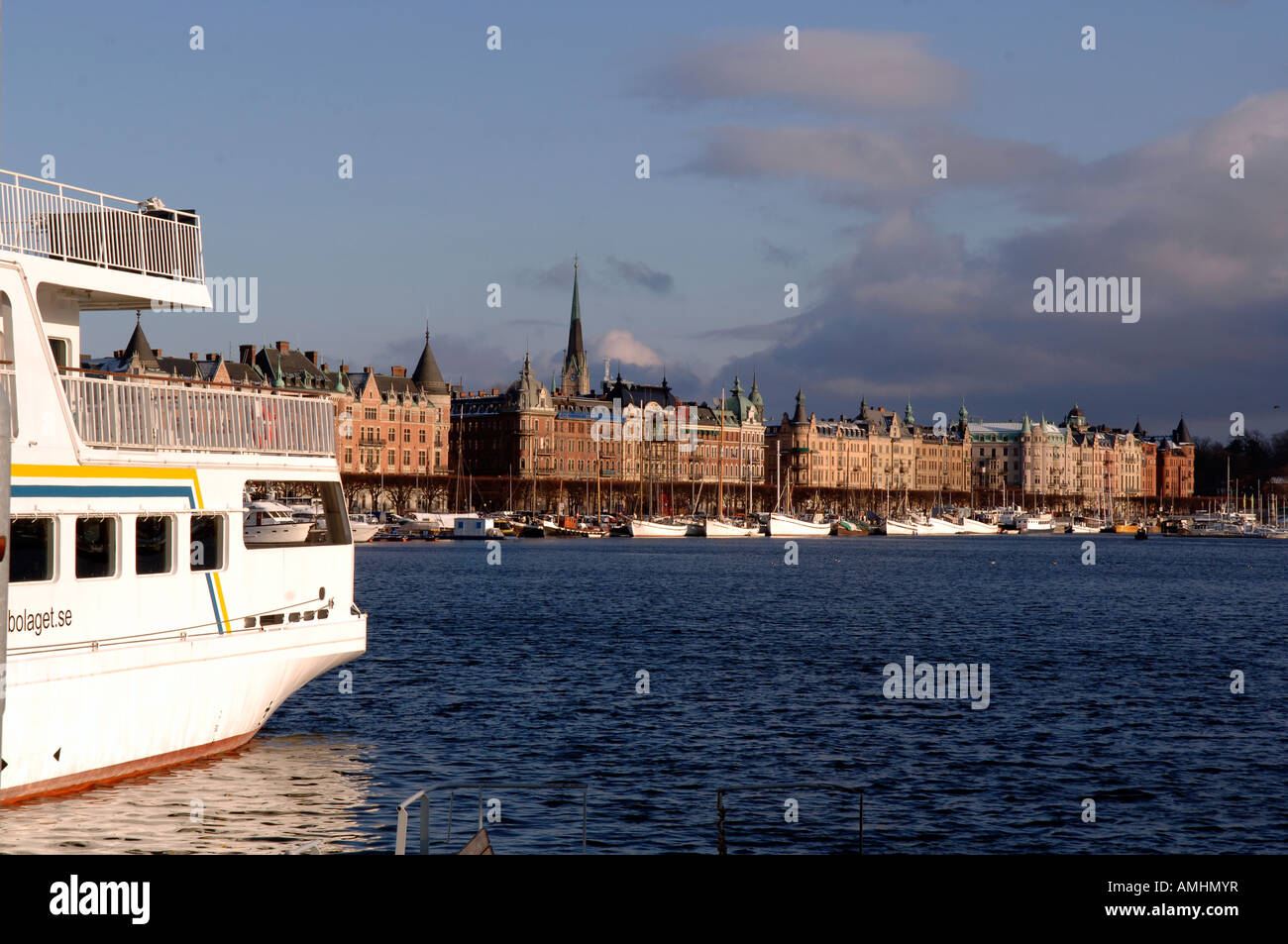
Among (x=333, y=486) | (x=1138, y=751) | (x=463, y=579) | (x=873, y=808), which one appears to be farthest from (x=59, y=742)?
(x=463, y=579)

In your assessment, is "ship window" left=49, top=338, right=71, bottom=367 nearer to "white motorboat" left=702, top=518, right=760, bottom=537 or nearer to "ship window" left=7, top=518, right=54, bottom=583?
"ship window" left=7, top=518, right=54, bottom=583

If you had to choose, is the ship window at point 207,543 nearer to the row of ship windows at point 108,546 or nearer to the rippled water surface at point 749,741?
the row of ship windows at point 108,546

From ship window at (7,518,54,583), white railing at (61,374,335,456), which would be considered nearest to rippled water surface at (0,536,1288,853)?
ship window at (7,518,54,583)

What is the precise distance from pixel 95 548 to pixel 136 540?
0.61 meters

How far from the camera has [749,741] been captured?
29594mm

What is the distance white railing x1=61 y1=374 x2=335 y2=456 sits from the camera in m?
20.1

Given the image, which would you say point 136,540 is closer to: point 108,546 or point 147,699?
point 108,546

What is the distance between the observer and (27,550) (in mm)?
19391

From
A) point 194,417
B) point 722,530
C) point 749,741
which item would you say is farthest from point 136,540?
point 722,530

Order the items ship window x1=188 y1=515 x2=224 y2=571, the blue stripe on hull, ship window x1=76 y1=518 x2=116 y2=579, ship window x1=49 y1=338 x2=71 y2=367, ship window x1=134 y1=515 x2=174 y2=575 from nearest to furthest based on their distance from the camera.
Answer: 1. the blue stripe on hull
2. ship window x1=76 y1=518 x2=116 y2=579
3. ship window x1=134 y1=515 x2=174 y2=575
4. ship window x1=49 y1=338 x2=71 y2=367
5. ship window x1=188 y1=515 x2=224 y2=571

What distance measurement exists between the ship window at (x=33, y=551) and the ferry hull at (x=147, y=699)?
4.55ft

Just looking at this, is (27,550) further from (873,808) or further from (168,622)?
(873,808)

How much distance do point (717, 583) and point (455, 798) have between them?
63360 millimetres

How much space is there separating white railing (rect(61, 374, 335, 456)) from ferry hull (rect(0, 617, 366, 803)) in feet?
9.66
